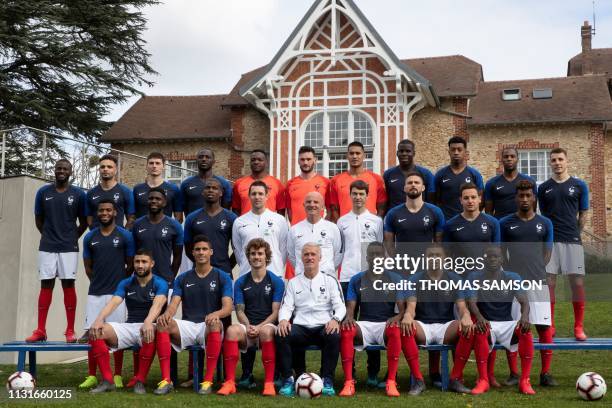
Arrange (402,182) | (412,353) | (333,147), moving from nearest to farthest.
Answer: (412,353)
(402,182)
(333,147)

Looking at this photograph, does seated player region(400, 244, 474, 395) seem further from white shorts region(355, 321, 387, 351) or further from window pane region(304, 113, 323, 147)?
window pane region(304, 113, 323, 147)

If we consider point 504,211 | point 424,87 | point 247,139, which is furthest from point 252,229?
point 247,139

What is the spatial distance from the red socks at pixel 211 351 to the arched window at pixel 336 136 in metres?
16.1

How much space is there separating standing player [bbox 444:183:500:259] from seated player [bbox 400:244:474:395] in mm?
269

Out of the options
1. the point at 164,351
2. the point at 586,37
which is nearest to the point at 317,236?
the point at 164,351

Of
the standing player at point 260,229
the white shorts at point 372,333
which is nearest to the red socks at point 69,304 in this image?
the standing player at point 260,229

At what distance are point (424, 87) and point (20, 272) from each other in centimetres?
1423

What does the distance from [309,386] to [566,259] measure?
3536 mm

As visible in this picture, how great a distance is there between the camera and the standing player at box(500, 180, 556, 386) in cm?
796

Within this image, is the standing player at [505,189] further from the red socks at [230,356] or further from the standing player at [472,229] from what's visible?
the red socks at [230,356]

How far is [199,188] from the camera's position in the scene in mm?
9320

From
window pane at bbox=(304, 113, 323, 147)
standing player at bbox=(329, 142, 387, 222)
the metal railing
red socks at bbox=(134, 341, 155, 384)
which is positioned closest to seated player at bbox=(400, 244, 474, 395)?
standing player at bbox=(329, 142, 387, 222)

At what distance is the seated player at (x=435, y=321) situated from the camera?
7.59 metres

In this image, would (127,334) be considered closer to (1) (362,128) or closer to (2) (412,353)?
(2) (412,353)
